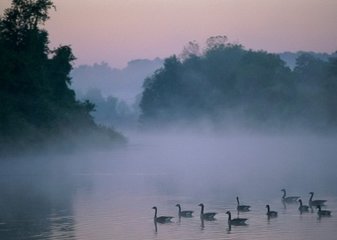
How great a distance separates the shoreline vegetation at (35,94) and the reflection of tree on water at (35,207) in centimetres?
1752

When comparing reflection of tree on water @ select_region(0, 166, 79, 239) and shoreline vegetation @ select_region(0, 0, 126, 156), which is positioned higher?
shoreline vegetation @ select_region(0, 0, 126, 156)

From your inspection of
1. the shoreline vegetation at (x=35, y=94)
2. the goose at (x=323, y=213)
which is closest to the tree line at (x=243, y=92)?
the shoreline vegetation at (x=35, y=94)

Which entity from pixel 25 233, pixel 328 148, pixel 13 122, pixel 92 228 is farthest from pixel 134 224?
pixel 328 148

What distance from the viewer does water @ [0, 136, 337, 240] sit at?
3097 cm

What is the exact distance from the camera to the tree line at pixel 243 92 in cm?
10769

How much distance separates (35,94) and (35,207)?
40162 millimetres

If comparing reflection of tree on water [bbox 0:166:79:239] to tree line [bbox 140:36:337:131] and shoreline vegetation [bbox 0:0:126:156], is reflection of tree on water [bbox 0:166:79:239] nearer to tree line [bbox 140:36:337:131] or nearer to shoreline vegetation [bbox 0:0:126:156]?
shoreline vegetation [bbox 0:0:126:156]

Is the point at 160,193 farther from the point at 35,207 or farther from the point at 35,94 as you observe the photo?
the point at 35,94

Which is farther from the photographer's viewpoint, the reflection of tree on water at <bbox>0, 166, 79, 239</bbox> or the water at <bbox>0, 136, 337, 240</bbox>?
the reflection of tree on water at <bbox>0, 166, 79, 239</bbox>

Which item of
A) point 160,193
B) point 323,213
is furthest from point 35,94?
point 323,213

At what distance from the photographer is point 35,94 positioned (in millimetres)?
78375

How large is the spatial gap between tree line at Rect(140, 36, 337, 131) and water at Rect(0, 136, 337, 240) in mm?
31871

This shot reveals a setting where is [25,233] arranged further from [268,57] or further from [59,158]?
[268,57]

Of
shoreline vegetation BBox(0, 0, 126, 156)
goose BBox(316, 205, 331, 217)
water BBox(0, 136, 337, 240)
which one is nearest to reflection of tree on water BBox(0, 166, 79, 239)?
water BBox(0, 136, 337, 240)
